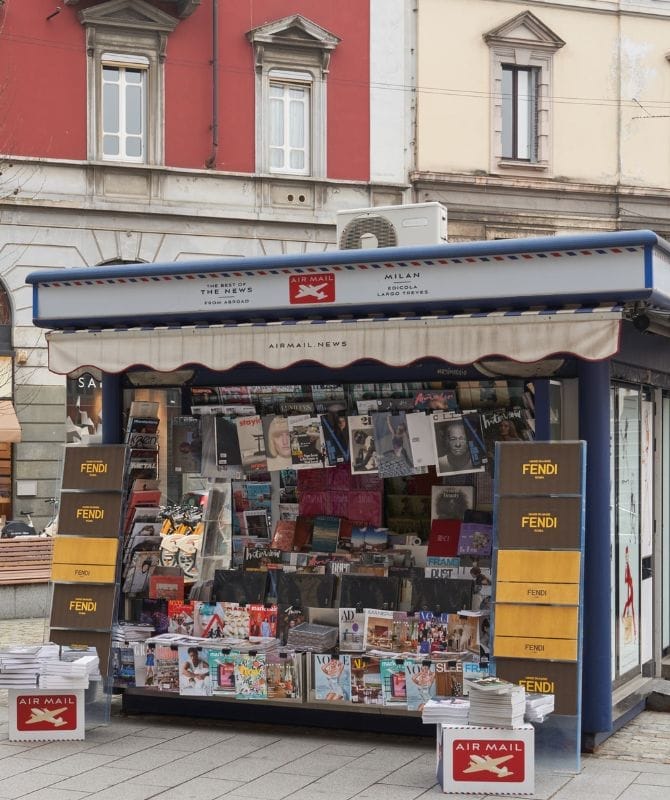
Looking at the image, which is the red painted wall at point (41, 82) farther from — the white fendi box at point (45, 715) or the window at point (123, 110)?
the white fendi box at point (45, 715)

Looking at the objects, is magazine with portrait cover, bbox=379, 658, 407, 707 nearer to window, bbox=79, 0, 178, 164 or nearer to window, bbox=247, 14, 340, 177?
window, bbox=79, 0, 178, 164

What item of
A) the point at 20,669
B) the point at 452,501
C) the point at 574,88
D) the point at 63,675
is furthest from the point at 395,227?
the point at 574,88

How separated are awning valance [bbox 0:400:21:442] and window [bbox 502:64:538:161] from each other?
10.2 meters

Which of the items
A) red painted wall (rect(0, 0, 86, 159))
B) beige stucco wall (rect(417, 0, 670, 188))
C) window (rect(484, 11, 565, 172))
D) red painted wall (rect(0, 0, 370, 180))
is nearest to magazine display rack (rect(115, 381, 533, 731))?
red painted wall (rect(0, 0, 86, 159))

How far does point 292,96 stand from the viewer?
2419cm

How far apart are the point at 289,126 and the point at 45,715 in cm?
1725

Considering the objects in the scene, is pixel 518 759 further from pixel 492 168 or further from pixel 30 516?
pixel 492 168

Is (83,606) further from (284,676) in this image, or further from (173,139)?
(173,139)

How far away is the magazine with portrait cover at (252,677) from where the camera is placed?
848cm

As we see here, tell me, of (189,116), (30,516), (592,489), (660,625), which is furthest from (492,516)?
(189,116)

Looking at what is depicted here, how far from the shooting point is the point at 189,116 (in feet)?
76.6

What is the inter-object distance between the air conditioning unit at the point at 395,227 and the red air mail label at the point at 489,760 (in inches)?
130

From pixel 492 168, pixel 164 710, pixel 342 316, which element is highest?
pixel 492 168

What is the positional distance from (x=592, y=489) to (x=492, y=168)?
17.9m
